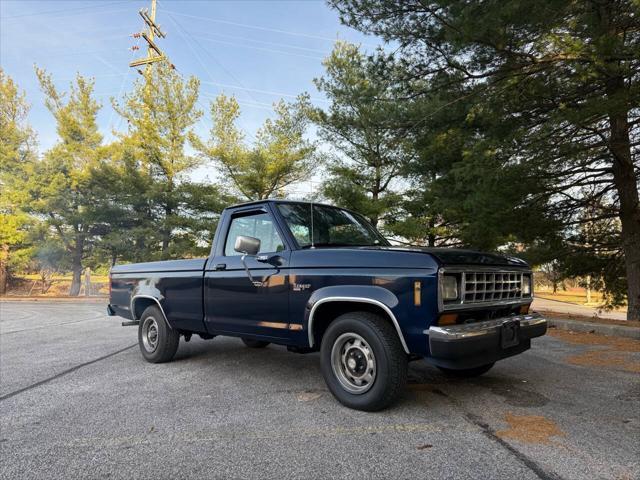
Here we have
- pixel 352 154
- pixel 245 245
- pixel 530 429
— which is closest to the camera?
pixel 530 429

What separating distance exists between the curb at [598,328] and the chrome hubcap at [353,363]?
20.7 feet

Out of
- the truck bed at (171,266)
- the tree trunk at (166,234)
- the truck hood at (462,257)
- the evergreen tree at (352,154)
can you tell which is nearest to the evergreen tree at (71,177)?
the tree trunk at (166,234)

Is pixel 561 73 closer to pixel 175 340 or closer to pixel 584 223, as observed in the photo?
pixel 584 223

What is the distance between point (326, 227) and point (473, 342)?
6.56 ft

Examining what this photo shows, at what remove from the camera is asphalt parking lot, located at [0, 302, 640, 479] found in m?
2.47

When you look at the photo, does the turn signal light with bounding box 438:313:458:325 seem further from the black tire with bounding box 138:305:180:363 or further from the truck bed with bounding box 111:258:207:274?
the black tire with bounding box 138:305:180:363

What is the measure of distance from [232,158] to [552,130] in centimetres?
1669

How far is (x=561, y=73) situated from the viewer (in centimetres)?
759

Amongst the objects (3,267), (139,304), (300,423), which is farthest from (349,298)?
(3,267)

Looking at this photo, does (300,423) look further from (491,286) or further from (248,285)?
(491,286)

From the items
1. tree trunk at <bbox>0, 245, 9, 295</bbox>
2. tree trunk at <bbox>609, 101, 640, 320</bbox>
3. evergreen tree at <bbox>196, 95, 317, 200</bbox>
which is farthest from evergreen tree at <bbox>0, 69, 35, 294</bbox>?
tree trunk at <bbox>609, 101, 640, 320</bbox>

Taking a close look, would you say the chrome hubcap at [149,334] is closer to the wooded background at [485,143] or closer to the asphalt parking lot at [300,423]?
the asphalt parking lot at [300,423]

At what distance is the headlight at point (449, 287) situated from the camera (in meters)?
3.10

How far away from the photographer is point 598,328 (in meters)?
7.84
